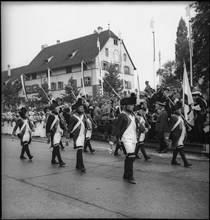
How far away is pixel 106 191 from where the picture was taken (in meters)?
6.54

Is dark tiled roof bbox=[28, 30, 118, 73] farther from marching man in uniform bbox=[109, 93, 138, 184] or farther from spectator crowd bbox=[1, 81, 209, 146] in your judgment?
marching man in uniform bbox=[109, 93, 138, 184]

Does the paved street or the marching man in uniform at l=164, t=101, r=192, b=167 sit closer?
the paved street

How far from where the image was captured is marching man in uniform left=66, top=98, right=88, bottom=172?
888 cm

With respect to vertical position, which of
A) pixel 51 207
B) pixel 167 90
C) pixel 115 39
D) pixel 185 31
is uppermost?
pixel 185 31

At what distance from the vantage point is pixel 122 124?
7.70 m

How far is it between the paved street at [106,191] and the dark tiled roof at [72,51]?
31256 millimetres

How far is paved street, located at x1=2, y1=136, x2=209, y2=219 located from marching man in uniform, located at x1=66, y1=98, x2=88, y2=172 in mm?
465

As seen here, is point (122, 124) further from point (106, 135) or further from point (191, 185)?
point (106, 135)

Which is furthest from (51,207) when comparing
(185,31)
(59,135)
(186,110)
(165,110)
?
Result: (185,31)

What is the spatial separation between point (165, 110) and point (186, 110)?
122 cm

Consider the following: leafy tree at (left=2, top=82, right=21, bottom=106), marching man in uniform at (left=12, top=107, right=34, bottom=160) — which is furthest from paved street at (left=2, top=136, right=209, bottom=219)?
leafy tree at (left=2, top=82, right=21, bottom=106)

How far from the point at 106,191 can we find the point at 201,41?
16.7m

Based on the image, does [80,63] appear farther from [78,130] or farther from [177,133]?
[177,133]

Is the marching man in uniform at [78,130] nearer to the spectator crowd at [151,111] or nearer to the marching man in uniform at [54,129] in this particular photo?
the marching man in uniform at [54,129]
